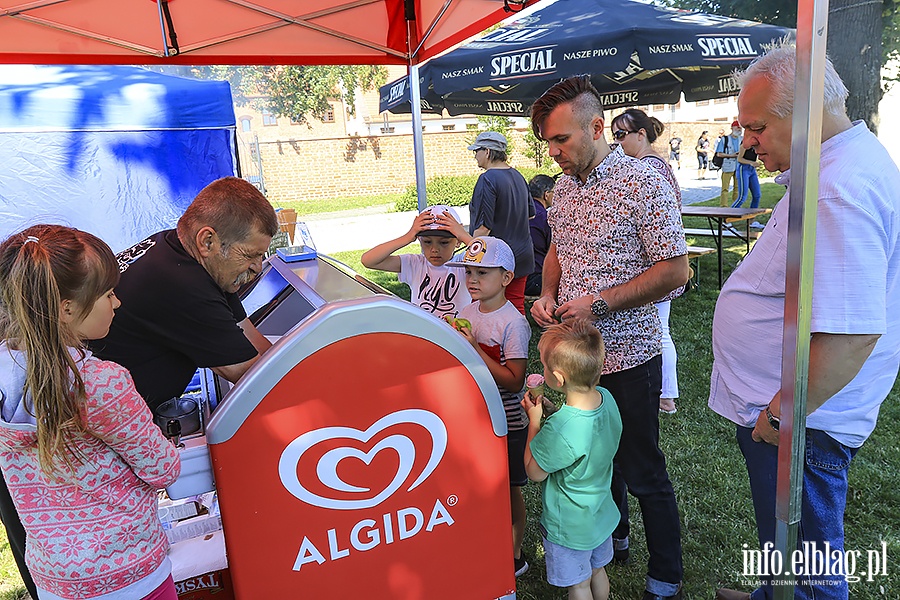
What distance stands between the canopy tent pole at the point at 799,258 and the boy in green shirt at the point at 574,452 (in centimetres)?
55

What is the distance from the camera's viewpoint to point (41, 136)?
4.05m

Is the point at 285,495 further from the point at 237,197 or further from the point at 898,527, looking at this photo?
the point at 898,527

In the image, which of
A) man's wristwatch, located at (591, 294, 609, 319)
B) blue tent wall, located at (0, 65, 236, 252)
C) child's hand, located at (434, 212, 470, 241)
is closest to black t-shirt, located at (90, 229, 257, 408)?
man's wristwatch, located at (591, 294, 609, 319)

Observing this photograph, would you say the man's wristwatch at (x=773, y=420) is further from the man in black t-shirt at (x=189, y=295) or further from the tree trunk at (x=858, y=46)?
the tree trunk at (x=858, y=46)

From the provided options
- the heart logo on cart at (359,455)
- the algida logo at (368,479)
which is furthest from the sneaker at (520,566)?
the heart logo on cart at (359,455)

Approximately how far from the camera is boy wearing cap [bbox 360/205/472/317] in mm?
2875

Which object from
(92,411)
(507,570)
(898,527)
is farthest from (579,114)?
(898,527)

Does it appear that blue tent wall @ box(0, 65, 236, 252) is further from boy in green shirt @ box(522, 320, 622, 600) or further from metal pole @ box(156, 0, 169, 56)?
boy in green shirt @ box(522, 320, 622, 600)

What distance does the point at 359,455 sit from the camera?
61.1 inches

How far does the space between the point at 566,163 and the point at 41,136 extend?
146 inches

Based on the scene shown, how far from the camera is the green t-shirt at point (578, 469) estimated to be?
1.87 meters

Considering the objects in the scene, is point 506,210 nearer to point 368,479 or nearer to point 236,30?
point 236,30

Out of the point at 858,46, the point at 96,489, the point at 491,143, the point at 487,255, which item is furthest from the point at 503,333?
the point at 858,46

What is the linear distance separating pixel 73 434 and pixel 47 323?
0.23m
